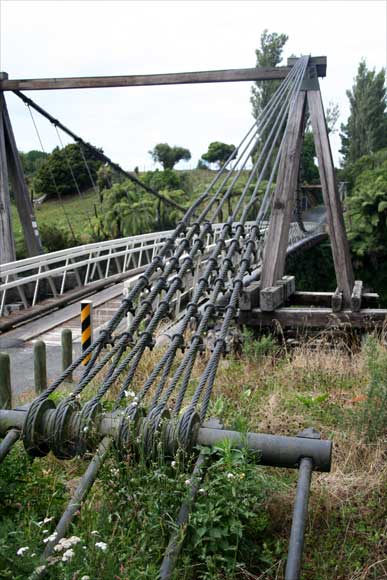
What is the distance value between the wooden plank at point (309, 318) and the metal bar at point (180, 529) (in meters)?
4.77

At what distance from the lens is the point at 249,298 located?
23.4ft

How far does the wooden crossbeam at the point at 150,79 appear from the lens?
30.6 feet

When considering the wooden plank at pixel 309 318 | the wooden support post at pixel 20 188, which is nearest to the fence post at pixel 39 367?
the wooden plank at pixel 309 318

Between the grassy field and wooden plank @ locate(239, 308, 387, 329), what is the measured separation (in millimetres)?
3488

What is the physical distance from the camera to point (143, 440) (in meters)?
2.53

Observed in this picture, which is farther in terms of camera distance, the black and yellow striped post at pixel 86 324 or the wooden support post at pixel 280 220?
the wooden support post at pixel 280 220

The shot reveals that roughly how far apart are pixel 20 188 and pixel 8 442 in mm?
8899

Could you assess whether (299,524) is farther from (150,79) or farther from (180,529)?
(150,79)

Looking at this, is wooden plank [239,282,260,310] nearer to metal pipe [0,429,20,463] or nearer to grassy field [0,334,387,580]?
grassy field [0,334,387,580]

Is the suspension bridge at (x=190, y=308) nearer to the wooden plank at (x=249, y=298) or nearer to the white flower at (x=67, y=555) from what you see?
the wooden plank at (x=249, y=298)

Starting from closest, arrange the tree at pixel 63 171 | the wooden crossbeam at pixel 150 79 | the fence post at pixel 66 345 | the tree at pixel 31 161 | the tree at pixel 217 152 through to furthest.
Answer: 1. the fence post at pixel 66 345
2. the wooden crossbeam at pixel 150 79
3. the tree at pixel 63 171
4. the tree at pixel 31 161
5. the tree at pixel 217 152

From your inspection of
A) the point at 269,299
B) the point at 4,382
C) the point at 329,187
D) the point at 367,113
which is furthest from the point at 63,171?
the point at 4,382

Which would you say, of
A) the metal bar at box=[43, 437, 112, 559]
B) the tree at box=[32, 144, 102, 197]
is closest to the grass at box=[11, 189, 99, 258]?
the tree at box=[32, 144, 102, 197]

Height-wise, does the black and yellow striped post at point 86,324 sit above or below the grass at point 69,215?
above
